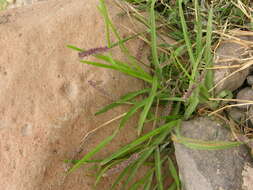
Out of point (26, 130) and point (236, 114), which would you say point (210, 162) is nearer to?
point (236, 114)

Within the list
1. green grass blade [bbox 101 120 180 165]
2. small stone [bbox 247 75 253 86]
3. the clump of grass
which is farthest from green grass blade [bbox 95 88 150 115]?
small stone [bbox 247 75 253 86]

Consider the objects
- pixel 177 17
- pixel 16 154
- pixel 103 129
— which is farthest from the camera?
pixel 177 17

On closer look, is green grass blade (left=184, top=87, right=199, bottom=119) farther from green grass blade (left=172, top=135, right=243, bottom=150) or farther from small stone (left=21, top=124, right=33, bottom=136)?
small stone (left=21, top=124, right=33, bottom=136)

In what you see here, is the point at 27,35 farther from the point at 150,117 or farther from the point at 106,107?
the point at 150,117

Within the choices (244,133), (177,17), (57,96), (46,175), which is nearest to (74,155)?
(46,175)

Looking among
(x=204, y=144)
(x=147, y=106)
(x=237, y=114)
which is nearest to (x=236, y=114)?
(x=237, y=114)

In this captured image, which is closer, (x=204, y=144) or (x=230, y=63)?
(x=204, y=144)
